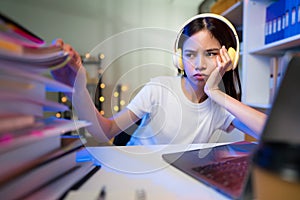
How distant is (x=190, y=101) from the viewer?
0.65 m

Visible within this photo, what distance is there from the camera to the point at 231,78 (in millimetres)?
680

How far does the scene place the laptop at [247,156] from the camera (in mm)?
221

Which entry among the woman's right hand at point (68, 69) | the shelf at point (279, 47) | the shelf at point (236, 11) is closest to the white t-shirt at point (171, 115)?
the woman's right hand at point (68, 69)

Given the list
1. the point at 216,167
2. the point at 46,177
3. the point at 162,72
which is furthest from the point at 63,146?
the point at 162,72

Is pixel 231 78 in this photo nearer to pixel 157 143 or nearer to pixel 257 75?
pixel 157 143

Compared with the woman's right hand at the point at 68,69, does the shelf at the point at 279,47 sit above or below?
above

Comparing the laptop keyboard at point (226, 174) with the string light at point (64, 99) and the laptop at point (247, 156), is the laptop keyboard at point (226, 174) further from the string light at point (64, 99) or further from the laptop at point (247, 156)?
the string light at point (64, 99)

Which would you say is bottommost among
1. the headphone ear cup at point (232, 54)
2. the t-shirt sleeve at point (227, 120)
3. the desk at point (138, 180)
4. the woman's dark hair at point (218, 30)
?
the desk at point (138, 180)

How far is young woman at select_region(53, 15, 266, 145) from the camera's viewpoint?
0.52 m

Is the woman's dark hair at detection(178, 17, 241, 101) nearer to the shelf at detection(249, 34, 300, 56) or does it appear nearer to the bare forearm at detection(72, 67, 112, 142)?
the bare forearm at detection(72, 67, 112, 142)

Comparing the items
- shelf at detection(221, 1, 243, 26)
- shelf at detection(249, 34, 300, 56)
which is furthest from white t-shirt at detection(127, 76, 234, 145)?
shelf at detection(221, 1, 243, 26)

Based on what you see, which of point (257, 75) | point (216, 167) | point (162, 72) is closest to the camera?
point (216, 167)

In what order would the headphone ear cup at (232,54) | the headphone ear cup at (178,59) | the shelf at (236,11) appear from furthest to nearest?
1. the shelf at (236,11)
2. the headphone ear cup at (232,54)
3. the headphone ear cup at (178,59)

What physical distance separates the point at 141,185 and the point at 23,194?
0.16 metres
